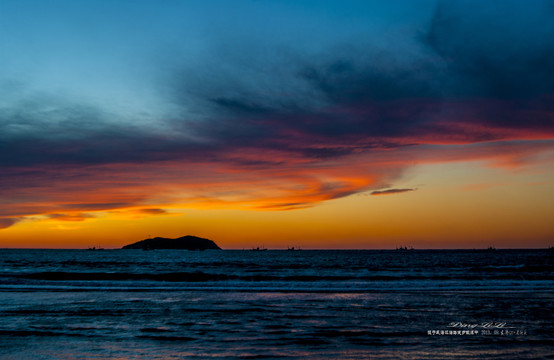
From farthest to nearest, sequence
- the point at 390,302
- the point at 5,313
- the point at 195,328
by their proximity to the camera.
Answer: the point at 390,302
the point at 5,313
the point at 195,328

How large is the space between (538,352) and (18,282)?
4132cm

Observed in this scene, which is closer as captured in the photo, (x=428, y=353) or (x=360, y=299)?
(x=428, y=353)

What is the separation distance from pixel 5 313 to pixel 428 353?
1874 cm

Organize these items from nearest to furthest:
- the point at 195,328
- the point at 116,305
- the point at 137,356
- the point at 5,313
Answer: the point at 137,356, the point at 195,328, the point at 5,313, the point at 116,305

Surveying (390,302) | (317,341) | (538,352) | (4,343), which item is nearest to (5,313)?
(4,343)

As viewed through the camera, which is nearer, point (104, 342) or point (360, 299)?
point (104, 342)

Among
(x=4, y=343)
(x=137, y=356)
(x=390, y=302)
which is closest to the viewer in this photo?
(x=137, y=356)

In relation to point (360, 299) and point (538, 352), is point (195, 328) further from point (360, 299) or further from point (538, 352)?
point (360, 299)

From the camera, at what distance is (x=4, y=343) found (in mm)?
14062

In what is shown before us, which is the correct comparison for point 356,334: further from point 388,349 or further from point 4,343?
point 4,343

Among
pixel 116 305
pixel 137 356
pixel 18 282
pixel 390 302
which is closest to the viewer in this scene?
pixel 137 356

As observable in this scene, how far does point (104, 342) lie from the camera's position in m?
14.1

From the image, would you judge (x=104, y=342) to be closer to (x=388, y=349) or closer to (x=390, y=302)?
(x=388, y=349)

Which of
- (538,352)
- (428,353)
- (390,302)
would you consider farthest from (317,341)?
(390,302)
